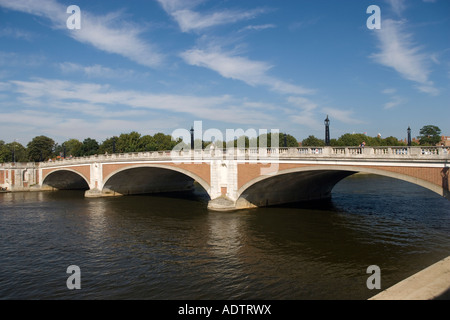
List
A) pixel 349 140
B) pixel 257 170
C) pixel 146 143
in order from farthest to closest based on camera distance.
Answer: pixel 146 143 → pixel 349 140 → pixel 257 170

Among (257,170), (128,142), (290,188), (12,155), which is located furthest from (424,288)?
(12,155)

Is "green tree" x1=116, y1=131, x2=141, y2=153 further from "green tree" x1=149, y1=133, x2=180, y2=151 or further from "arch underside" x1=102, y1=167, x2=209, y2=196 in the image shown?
"arch underside" x1=102, y1=167, x2=209, y2=196

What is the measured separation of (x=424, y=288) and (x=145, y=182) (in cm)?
4266

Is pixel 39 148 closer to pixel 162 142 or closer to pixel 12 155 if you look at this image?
pixel 12 155

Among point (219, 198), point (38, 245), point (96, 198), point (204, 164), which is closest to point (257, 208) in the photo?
point (219, 198)

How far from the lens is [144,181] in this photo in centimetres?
4800

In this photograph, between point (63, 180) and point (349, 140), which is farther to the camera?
point (349, 140)

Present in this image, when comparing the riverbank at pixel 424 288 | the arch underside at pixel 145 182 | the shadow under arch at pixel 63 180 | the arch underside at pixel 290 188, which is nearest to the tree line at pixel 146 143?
the shadow under arch at pixel 63 180

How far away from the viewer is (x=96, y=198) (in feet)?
143

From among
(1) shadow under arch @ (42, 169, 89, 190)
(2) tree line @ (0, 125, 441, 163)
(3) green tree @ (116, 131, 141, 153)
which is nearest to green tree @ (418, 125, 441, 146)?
(2) tree line @ (0, 125, 441, 163)

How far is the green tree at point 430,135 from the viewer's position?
8538 centimetres

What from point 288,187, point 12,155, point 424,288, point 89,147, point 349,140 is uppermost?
point 89,147
